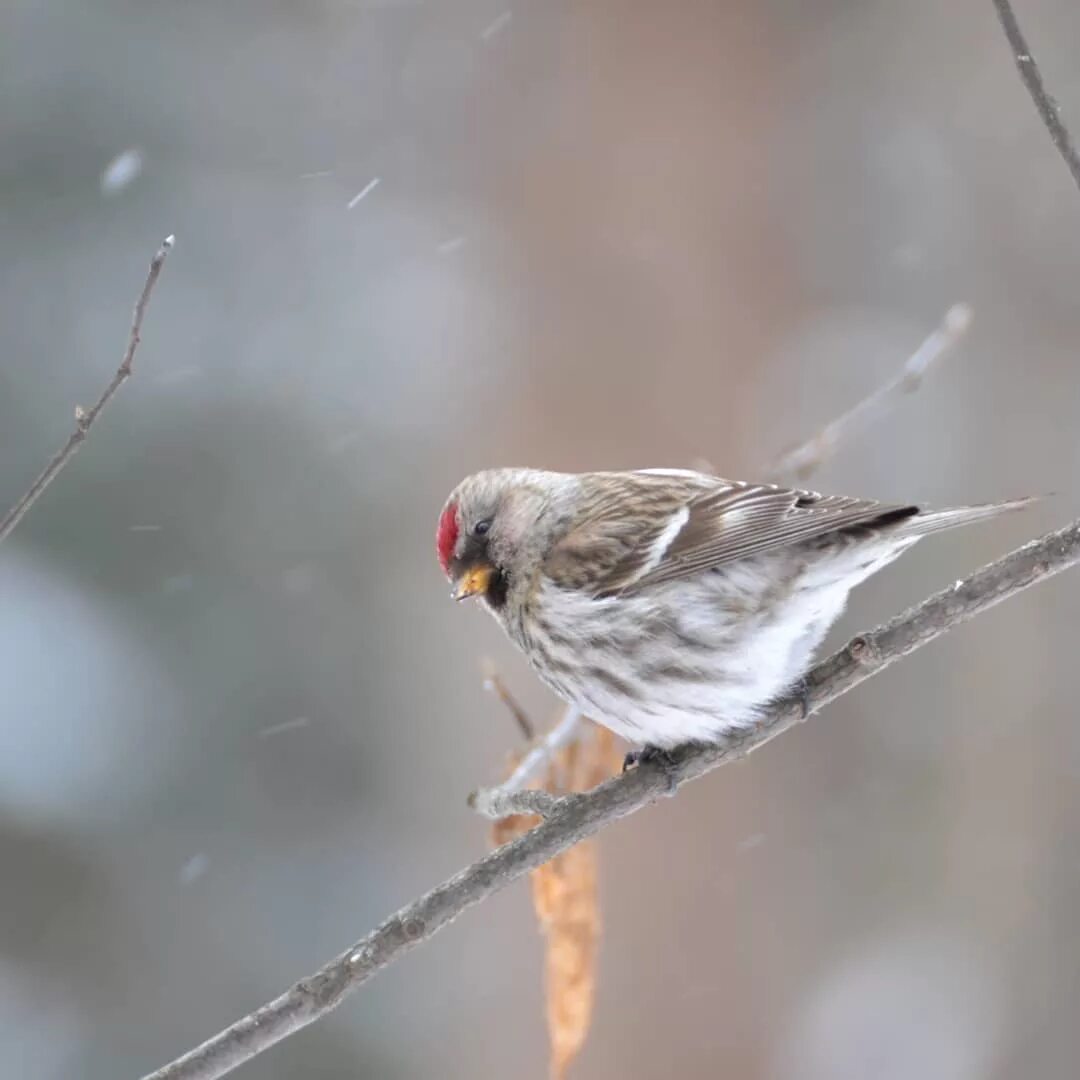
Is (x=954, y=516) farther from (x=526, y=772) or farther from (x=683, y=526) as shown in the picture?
(x=526, y=772)

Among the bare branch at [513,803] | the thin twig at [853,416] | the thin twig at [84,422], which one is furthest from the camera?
the thin twig at [853,416]

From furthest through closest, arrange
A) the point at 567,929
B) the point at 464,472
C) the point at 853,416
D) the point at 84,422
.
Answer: the point at 464,472 → the point at 853,416 → the point at 567,929 → the point at 84,422

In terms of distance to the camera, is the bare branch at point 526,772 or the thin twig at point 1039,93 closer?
the thin twig at point 1039,93

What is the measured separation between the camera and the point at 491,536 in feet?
8.71

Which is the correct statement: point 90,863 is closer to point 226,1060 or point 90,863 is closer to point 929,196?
point 226,1060

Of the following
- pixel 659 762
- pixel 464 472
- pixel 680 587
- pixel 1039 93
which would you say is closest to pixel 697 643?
pixel 680 587

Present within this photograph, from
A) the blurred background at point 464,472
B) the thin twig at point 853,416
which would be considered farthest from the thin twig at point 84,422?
the blurred background at point 464,472

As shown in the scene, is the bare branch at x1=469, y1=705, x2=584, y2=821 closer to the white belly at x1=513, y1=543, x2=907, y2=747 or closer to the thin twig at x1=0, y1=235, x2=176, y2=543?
the white belly at x1=513, y1=543, x2=907, y2=747

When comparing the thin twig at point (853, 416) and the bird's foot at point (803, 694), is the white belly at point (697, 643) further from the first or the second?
the thin twig at point (853, 416)

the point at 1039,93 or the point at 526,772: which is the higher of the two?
the point at 1039,93

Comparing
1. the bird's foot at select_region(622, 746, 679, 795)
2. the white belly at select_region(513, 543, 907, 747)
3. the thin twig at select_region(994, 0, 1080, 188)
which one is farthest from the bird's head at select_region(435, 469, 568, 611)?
the thin twig at select_region(994, 0, 1080, 188)

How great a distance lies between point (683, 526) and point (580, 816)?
0.71m

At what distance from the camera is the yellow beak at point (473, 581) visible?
2514 millimetres

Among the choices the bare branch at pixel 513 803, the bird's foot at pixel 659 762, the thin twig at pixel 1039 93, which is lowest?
the bird's foot at pixel 659 762
